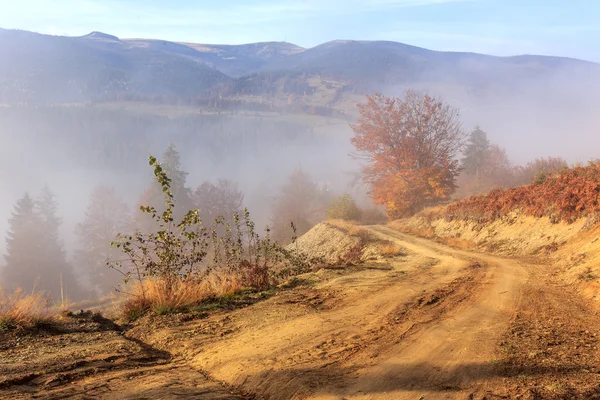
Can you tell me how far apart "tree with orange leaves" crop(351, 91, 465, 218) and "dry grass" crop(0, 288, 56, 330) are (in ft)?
110

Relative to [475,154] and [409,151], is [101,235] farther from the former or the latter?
[475,154]

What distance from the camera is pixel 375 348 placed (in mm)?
6000

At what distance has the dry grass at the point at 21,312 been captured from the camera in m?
7.36

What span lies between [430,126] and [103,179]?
5732 inches

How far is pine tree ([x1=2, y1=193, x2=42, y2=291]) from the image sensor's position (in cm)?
6053

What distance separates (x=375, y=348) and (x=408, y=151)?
34625mm

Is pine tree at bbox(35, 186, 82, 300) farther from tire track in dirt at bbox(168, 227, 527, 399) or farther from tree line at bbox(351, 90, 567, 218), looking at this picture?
tire track in dirt at bbox(168, 227, 527, 399)

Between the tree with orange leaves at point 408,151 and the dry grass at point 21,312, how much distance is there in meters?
33.5

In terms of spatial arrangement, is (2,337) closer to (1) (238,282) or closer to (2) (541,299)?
(1) (238,282)

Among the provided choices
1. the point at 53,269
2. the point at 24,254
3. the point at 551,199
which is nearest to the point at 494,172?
the point at 551,199

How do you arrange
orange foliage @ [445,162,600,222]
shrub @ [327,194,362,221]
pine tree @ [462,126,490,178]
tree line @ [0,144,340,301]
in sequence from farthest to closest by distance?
1. pine tree @ [462,126,490,178]
2. tree line @ [0,144,340,301]
3. shrub @ [327,194,362,221]
4. orange foliage @ [445,162,600,222]

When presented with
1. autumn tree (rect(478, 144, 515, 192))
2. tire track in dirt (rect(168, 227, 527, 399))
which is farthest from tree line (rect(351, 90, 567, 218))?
tire track in dirt (rect(168, 227, 527, 399))

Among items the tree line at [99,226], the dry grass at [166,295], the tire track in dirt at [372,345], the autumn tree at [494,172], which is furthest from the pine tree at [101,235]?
the tire track in dirt at [372,345]

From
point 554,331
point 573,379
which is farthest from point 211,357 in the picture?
point 554,331
